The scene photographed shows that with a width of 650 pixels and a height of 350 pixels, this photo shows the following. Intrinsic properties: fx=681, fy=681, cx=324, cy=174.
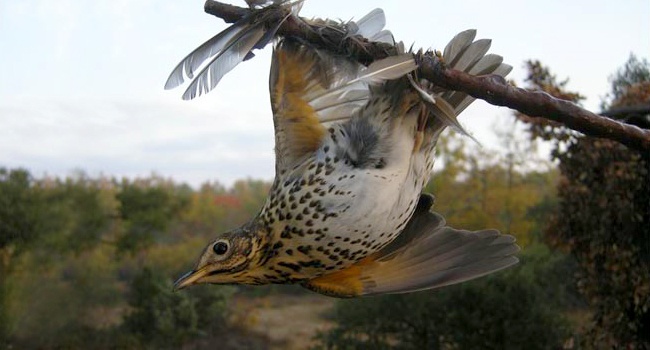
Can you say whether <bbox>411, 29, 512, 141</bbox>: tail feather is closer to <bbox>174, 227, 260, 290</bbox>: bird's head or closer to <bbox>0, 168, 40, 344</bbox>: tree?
<bbox>174, 227, 260, 290</bbox>: bird's head

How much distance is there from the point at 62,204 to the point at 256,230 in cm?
1119

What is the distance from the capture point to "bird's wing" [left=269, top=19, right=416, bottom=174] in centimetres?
151

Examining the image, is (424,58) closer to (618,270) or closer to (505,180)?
(618,270)

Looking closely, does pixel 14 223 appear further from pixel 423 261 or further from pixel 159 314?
pixel 423 261

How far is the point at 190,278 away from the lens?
1.48 metres

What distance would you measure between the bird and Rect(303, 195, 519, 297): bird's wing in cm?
6

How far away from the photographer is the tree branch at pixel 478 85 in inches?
53.5

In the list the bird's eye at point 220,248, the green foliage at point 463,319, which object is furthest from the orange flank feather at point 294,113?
the green foliage at point 463,319

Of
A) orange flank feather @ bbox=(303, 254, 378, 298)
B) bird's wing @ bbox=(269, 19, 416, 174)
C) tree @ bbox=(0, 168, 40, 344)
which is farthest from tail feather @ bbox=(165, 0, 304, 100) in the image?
tree @ bbox=(0, 168, 40, 344)

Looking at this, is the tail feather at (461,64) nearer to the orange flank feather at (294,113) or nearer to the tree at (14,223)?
the orange flank feather at (294,113)

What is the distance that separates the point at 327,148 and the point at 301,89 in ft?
0.51

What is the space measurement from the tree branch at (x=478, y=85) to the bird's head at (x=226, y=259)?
0.46 metres

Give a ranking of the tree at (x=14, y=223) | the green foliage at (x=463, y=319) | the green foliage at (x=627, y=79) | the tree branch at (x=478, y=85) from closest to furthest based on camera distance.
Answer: the tree branch at (x=478, y=85)
the green foliage at (x=627, y=79)
the green foliage at (x=463, y=319)
the tree at (x=14, y=223)

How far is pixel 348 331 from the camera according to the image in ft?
27.5
